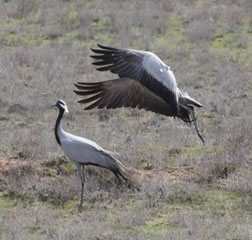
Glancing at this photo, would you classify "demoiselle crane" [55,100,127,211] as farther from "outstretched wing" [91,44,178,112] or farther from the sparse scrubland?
"outstretched wing" [91,44,178,112]

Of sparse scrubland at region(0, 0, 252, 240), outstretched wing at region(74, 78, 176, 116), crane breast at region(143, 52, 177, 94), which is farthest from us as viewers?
outstretched wing at region(74, 78, 176, 116)

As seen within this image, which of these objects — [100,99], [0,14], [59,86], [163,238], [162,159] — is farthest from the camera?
[0,14]

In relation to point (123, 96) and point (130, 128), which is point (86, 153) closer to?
point (123, 96)

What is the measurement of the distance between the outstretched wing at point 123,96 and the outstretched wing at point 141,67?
436 millimetres

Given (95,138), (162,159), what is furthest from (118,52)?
(95,138)

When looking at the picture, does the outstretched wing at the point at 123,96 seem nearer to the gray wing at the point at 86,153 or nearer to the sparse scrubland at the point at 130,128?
the gray wing at the point at 86,153

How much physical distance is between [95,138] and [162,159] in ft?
5.53

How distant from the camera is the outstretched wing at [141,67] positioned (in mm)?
8406

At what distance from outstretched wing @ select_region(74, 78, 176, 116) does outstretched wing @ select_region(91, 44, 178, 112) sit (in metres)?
0.44

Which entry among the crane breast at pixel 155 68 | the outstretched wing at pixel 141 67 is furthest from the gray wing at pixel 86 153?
the crane breast at pixel 155 68

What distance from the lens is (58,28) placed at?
1925cm

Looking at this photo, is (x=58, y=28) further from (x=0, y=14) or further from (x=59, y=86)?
(x=59, y=86)

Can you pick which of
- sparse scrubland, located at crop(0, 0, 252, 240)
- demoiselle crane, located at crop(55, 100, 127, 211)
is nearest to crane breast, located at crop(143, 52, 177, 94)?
demoiselle crane, located at crop(55, 100, 127, 211)

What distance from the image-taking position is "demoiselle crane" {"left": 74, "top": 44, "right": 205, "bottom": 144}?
8.43 m
